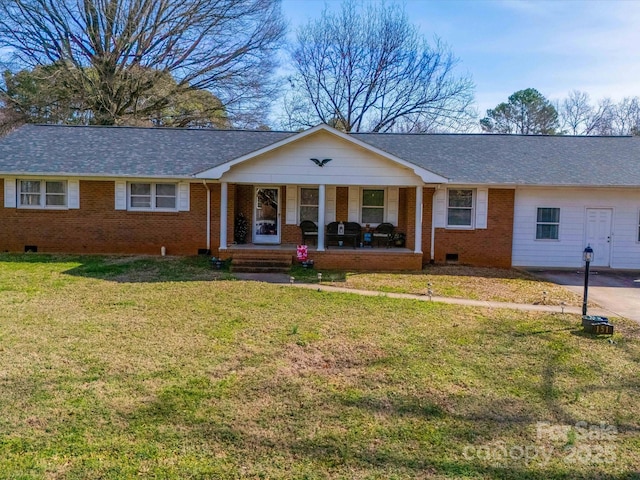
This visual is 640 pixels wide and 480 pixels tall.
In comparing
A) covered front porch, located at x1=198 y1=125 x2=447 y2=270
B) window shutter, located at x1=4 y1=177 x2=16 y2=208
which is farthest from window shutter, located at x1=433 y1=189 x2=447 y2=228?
window shutter, located at x1=4 y1=177 x2=16 y2=208

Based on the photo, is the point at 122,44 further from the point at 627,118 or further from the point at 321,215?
the point at 627,118

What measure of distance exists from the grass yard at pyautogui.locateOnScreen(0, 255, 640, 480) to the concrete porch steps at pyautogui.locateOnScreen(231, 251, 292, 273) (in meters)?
4.14

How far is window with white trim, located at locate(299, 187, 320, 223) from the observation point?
51.2ft

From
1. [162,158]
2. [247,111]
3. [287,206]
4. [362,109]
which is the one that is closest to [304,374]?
[287,206]

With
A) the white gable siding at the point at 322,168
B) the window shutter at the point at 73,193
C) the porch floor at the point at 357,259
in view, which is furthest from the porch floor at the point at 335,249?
the window shutter at the point at 73,193

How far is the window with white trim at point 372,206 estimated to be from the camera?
15.5m

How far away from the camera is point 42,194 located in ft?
48.1

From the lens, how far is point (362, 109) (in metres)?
32.8

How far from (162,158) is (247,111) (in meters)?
15.8

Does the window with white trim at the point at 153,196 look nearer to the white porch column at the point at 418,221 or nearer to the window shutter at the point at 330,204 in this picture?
the window shutter at the point at 330,204

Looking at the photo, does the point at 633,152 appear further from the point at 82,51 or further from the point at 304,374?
the point at 82,51

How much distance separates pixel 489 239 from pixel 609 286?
12.3 ft

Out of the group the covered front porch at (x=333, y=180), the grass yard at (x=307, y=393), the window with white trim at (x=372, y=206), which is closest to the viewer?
the grass yard at (x=307, y=393)

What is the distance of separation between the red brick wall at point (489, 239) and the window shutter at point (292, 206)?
4.74 m
